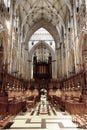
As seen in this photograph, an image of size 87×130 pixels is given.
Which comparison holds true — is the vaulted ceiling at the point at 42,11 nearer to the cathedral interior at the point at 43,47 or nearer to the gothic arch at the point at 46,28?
the cathedral interior at the point at 43,47

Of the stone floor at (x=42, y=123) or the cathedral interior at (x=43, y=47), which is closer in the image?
the stone floor at (x=42, y=123)

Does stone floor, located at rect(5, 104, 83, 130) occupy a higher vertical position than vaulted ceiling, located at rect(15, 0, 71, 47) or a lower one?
lower

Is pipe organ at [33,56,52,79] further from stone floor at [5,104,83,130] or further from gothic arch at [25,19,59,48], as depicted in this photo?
stone floor at [5,104,83,130]

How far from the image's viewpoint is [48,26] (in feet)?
119

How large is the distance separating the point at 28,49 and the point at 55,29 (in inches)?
292

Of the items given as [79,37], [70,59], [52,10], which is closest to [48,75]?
[70,59]

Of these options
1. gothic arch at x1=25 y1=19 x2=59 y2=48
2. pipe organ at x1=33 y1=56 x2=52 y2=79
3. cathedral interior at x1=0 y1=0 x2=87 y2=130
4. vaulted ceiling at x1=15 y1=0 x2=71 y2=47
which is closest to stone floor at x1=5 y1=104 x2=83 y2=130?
cathedral interior at x1=0 y1=0 x2=87 y2=130

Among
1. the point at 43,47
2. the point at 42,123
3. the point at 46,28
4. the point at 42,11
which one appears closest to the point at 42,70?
the point at 43,47

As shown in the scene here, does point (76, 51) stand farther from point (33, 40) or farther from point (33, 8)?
point (33, 40)

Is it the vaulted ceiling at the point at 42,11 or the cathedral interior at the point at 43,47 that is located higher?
the vaulted ceiling at the point at 42,11

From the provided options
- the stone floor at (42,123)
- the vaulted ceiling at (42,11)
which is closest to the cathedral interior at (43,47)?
the vaulted ceiling at (42,11)

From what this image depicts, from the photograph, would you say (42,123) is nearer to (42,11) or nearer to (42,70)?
(42,70)

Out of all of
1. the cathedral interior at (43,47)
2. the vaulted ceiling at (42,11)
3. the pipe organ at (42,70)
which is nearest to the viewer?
the cathedral interior at (43,47)

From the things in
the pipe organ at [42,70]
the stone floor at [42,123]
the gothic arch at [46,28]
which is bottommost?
the stone floor at [42,123]
